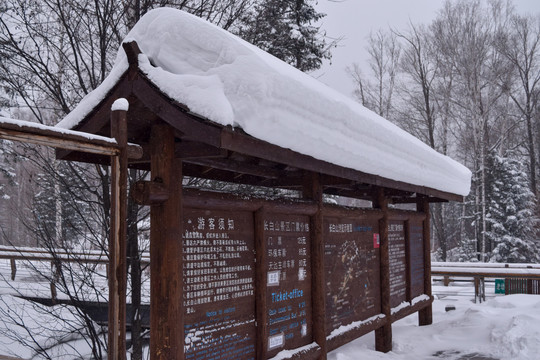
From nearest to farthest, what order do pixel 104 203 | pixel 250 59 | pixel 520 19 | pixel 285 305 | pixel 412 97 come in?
pixel 250 59, pixel 285 305, pixel 104 203, pixel 412 97, pixel 520 19

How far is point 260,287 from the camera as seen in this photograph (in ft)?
14.0

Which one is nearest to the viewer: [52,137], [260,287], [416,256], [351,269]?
[52,137]

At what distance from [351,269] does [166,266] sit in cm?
334

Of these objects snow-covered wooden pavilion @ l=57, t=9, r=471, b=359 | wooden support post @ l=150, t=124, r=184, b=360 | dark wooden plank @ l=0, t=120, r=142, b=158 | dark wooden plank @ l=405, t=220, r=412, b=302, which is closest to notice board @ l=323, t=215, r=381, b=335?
snow-covered wooden pavilion @ l=57, t=9, r=471, b=359

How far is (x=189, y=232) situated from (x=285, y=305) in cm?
155

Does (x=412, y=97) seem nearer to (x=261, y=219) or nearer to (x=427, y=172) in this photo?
(x=427, y=172)

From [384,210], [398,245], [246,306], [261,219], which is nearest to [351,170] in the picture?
[261,219]

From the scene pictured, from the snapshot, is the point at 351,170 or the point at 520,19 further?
the point at 520,19

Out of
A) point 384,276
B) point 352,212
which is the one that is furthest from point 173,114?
point 384,276

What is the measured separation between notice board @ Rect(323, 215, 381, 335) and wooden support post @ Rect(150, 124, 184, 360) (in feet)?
8.26

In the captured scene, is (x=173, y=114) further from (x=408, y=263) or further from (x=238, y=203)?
(x=408, y=263)

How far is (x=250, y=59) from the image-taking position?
139 inches

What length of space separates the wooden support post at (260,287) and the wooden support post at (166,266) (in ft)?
3.08

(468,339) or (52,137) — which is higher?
(52,137)
